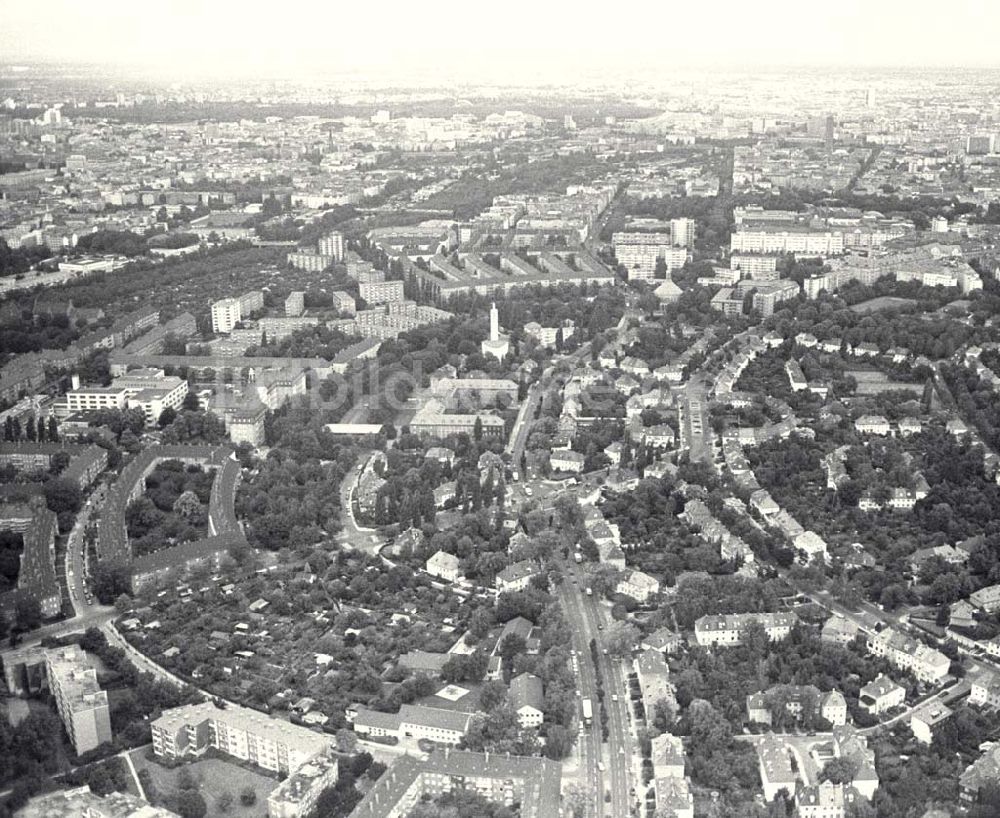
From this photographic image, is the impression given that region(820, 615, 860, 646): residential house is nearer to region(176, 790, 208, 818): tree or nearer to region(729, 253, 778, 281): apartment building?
region(176, 790, 208, 818): tree

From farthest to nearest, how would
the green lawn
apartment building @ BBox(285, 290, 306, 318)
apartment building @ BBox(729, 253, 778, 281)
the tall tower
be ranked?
apartment building @ BBox(729, 253, 778, 281), apartment building @ BBox(285, 290, 306, 318), the tall tower, the green lawn

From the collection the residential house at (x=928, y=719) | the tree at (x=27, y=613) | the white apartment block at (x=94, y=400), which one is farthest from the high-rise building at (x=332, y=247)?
the residential house at (x=928, y=719)

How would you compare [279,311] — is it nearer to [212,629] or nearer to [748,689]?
[212,629]

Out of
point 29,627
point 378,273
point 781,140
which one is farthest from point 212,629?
point 781,140

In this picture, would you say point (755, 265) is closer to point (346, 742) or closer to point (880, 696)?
point (880, 696)

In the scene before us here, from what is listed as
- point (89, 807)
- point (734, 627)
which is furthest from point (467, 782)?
point (734, 627)

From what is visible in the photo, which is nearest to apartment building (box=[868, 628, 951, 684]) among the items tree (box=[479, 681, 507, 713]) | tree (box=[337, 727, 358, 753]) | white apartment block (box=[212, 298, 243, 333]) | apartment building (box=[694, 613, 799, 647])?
apartment building (box=[694, 613, 799, 647])
